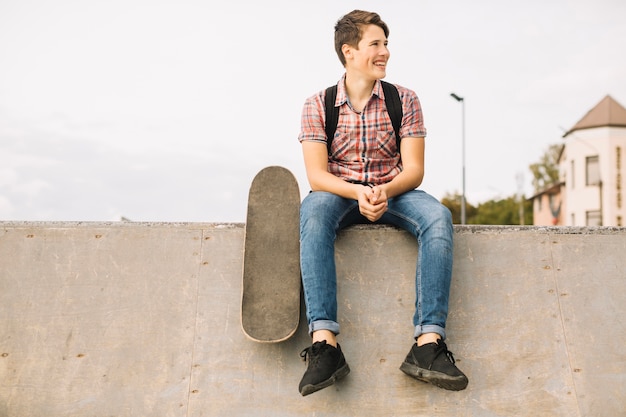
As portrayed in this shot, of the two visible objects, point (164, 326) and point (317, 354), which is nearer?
point (317, 354)

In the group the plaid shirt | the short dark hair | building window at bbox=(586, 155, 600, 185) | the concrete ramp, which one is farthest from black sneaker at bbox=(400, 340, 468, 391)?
building window at bbox=(586, 155, 600, 185)

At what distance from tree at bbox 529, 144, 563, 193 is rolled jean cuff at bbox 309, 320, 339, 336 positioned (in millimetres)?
59465

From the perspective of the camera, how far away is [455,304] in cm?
376

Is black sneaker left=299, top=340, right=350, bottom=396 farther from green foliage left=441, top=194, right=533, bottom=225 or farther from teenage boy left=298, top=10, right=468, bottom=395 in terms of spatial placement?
green foliage left=441, top=194, right=533, bottom=225

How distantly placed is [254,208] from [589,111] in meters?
39.4

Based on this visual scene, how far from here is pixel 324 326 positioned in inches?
131

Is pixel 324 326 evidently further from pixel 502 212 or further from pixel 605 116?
pixel 502 212

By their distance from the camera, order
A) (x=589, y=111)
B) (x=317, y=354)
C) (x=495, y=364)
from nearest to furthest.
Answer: (x=317, y=354) → (x=495, y=364) → (x=589, y=111)

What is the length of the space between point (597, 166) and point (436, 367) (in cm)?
3703

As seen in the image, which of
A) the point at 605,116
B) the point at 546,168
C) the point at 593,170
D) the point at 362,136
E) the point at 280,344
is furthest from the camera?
the point at 546,168

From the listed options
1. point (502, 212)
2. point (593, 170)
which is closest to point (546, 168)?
point (502, 212)

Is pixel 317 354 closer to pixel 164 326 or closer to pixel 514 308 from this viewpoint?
pixel 164 326

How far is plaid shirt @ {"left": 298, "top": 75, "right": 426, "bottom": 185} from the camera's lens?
150 inches

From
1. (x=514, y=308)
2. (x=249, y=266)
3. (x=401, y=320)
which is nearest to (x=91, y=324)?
(x=249, y=266)
